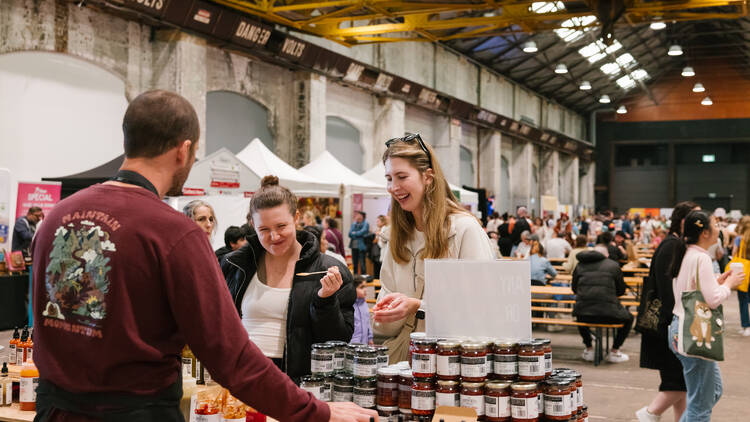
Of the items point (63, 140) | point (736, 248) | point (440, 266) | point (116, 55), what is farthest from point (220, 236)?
point (736, 248)

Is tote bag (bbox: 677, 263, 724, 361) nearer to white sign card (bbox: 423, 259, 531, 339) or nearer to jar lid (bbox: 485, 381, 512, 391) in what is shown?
white sign card (bbox: 423, 259, 531, 339)

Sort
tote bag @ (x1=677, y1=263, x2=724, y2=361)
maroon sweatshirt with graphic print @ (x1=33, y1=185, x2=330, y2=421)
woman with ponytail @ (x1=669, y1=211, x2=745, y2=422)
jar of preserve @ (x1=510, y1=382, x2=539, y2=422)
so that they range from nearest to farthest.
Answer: maroon sweatshirt with graphic print @ (x1=33, y1=185, x2=330, y2=421)
jar of preserve @ (x1=510, y1=382, x2=539, y2=422)
tote bag @ (x1=677, y1=263, x2=724, y2=361)
woman with ponytail @ (x1=669, y1=211, x2=745, y2=422)

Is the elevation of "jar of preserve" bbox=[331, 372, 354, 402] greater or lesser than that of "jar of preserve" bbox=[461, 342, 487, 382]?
Answer: lesser

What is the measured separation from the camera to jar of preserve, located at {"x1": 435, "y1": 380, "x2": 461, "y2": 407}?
6.91 ft

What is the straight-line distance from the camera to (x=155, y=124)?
5.73 feet

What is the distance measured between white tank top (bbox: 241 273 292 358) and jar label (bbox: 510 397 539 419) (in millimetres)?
1426

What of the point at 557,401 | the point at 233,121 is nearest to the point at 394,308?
the point at 557,401

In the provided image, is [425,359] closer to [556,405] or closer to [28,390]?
[556,405]

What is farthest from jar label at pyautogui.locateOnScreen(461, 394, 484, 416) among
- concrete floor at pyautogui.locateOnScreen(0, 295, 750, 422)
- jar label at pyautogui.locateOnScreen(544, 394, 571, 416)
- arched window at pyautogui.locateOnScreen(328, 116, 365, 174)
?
arched window at pyautogui.locateOnScreen(328, 116, 365, 174)

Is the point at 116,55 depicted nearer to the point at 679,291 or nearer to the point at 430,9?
the point at 430,9

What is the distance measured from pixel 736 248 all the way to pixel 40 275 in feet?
34.1

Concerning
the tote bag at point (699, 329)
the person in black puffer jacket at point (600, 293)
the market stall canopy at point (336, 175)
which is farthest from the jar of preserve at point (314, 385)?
the market stall canopy at point (336, 175)

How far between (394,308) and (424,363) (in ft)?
1.52

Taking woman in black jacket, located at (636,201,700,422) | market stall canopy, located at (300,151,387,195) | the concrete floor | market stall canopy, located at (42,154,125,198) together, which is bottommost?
the concrete floor
